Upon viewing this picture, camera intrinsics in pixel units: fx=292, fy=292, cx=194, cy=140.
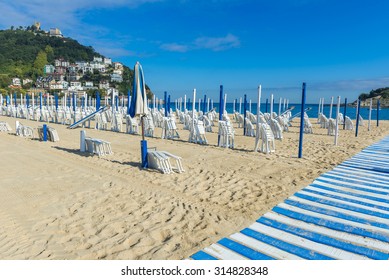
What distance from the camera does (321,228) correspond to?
3.43 m

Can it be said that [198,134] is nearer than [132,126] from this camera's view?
Yes

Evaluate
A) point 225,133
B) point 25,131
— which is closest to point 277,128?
point 225,133

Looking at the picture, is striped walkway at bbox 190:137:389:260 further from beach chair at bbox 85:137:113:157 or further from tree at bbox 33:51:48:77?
tree at bbox 33:51:48:77

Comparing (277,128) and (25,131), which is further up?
(277,128)

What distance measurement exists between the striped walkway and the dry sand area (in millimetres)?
226

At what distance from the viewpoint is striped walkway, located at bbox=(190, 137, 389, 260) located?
9.54ft

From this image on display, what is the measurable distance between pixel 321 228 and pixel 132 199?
8.91ft

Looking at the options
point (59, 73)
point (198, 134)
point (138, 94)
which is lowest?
point (198, 134)

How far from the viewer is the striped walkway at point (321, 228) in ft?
9.54

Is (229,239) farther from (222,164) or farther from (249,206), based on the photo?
(222,164)

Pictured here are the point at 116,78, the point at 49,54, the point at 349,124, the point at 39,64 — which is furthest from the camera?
the point at 49,54

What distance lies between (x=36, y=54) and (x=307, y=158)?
4771 inches

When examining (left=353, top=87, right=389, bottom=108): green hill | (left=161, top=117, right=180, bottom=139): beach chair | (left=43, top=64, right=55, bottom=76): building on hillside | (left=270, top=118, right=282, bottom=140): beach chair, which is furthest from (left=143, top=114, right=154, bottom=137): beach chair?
(left=43, top=64, right=55, bottom=76): building on hillside

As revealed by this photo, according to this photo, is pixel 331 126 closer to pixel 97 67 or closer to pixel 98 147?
pixel 98 147
